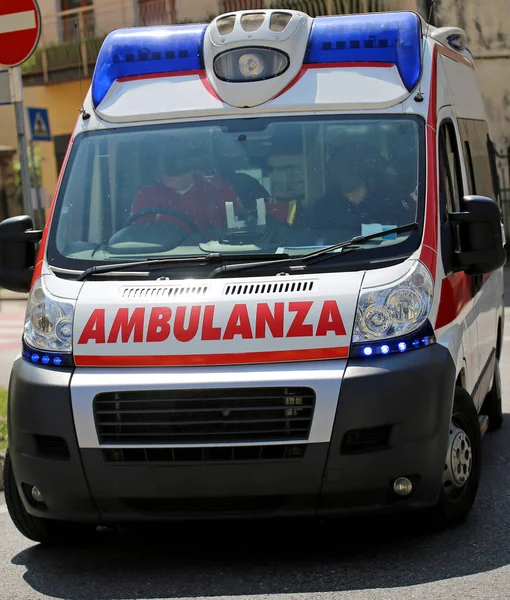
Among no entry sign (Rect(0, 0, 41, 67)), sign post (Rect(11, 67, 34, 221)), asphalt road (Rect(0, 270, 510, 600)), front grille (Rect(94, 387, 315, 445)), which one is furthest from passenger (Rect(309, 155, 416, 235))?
no entry sign (Rect(0, 0, 41, 67))

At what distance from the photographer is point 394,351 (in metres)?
5.32

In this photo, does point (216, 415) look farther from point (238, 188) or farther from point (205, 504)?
point (238, 188)

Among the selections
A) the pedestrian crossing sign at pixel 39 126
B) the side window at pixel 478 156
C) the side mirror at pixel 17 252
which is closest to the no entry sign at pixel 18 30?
the side mirror at pixel 17 252

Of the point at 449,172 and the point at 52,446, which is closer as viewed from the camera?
the point at 52,446

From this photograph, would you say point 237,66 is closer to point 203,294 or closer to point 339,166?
point 339,166

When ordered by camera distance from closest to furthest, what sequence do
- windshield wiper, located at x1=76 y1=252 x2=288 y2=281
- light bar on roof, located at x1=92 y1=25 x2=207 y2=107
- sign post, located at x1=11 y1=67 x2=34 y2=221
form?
windshield wiper, located at x1=76 y1=252 x2=288 y2=281
light bar on roof, located at x1=92 y1=25 x2=207 y2=107
sign post, located at x1=11 y1=67 x2=34 y2=221

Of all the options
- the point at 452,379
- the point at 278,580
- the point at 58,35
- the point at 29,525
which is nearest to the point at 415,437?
the point at 452,379

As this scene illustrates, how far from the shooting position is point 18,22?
355 inches

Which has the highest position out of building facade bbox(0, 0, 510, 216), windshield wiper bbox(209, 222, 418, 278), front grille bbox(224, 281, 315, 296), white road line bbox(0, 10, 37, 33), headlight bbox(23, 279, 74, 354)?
white road line bbox(0, 10, 37, 33)

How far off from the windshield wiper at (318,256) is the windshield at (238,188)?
3 centimetres

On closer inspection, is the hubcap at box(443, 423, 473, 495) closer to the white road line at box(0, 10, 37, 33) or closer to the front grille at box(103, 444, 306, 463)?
the front grille at box(103, 444, 306, 463)

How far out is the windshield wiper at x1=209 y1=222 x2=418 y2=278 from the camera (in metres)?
5.57

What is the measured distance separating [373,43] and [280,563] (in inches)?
98.2

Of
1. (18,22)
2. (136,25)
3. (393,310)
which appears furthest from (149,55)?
(136,25)
